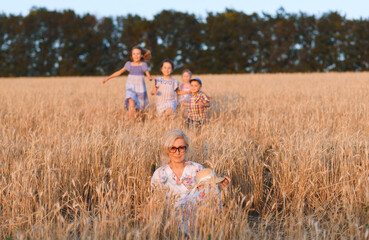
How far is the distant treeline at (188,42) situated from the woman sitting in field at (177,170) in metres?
34.0

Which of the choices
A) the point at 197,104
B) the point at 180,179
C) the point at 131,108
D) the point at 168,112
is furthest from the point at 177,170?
the point at 131,108

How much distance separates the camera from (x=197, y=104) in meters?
5.89

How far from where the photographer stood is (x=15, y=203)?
108 inches

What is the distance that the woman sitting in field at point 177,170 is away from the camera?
114 inches

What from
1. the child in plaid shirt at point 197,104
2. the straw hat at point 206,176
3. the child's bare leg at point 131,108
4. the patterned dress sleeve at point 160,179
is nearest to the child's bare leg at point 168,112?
the child in plaid shirt at point 197,104

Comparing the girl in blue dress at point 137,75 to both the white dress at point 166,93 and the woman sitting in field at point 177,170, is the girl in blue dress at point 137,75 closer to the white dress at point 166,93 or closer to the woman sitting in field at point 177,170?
the white dress at point 166,93

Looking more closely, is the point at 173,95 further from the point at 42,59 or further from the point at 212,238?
the point at 42,59

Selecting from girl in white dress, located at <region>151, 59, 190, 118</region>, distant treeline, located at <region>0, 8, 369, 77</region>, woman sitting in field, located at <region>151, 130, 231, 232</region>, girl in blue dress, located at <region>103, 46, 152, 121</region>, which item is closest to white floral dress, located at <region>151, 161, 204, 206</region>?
woman sitting in field, located at <region>151, 130, 231, 232</region>

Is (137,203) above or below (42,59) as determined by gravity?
below

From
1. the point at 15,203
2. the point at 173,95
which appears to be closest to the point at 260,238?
the point at 15,203

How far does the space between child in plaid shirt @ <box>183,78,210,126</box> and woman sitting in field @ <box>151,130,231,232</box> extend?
291cm

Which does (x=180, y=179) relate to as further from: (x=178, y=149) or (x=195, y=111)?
(x=195, y=111)

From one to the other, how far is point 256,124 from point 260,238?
3067 millimetres

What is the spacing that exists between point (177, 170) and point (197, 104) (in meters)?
3.00
